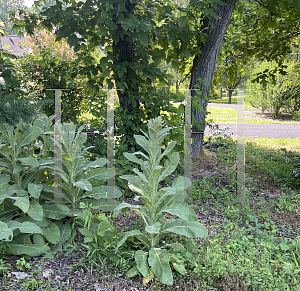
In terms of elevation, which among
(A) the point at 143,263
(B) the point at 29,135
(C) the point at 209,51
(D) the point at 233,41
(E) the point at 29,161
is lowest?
(A) the point at 143,263

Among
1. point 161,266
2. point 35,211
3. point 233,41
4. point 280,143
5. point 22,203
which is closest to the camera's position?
point 161,266

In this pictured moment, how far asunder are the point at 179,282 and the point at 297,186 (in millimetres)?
3050

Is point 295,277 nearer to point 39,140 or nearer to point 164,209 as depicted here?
point 164,209

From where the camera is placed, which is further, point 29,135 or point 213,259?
point 29,135

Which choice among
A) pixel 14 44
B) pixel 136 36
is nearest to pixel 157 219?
pixel 136 36

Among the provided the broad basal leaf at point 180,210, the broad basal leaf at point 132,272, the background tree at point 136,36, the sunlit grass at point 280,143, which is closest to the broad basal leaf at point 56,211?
the broad basal leaf at point 132,272

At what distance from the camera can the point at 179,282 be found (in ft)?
6.64

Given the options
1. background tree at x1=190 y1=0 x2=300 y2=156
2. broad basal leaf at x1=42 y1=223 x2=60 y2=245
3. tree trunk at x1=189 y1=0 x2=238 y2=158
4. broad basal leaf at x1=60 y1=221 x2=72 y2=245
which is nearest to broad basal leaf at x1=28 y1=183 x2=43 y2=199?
broad basal leaf at x1=42 y1=223 x2=60 y2=245

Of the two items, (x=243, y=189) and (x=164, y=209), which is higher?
(x=164, y=209)

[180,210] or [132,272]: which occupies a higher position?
[180,210]

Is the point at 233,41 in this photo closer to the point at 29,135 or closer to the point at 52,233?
the point at 29,135

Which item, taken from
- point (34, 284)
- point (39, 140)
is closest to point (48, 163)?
point (39, 140)

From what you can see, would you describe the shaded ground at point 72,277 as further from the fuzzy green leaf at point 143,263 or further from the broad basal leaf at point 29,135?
the broad basal leaf at point 29,135

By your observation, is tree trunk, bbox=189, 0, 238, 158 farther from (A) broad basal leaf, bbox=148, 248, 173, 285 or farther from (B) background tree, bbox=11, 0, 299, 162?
(A) broad basal leaf, bbox=148, 248, 173, 285
